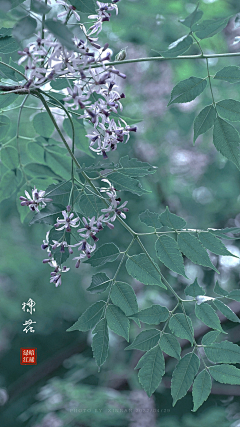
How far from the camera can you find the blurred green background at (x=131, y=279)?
1.45 meters

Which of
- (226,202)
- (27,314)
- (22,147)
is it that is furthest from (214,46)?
(27,314)

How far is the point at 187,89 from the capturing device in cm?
42

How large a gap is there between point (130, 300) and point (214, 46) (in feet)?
4.12

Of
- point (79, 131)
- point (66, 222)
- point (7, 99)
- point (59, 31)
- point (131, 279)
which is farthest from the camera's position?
point (131, 279)

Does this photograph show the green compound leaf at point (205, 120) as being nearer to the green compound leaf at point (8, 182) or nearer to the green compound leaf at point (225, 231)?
the green compound leaf at point (225, 231)

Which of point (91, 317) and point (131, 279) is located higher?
point (91, 317)

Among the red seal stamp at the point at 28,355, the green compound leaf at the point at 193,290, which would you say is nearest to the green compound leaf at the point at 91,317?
the green compound leaf at the point at 193,290

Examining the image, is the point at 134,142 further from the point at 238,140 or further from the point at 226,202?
the point at 238,140

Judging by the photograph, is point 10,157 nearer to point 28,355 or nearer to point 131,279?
point 28,355

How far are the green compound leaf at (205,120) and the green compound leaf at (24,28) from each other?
0.21 meters

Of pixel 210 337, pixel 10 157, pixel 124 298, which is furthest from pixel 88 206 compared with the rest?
pixel 10 157

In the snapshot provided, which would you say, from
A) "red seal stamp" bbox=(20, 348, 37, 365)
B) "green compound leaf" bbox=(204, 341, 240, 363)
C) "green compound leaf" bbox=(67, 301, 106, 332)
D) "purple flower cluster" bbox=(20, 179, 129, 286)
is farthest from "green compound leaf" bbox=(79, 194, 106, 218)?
"red seal stamp" bbox=(20, 348, 37, 365)

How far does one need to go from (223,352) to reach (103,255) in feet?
0.66

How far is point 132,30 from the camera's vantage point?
129 centimetres
